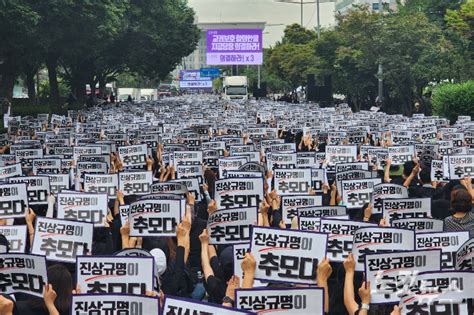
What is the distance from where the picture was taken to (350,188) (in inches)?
566

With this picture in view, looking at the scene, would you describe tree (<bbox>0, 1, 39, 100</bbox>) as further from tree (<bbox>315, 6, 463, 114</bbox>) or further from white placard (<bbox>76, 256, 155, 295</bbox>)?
white placard (<bbox>76, 256, 155, 295</bbox>)

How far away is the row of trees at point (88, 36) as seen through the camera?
39.7 meters

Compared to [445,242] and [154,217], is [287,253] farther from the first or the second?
[154,217]

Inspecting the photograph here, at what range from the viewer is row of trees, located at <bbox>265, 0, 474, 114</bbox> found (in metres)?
46.1

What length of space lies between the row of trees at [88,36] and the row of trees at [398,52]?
33.5 ft

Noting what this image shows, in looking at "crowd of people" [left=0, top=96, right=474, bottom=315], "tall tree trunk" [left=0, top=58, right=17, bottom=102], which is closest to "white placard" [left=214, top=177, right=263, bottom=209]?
"crowd of people" [left=0, top=96, right=474, bottom=315]

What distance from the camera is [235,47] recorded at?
207ft

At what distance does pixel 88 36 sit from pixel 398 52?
14336mm

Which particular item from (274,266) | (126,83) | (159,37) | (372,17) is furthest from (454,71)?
(126,83)

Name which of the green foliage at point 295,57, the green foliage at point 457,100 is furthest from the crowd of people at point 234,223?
the green foliage at point 295,57

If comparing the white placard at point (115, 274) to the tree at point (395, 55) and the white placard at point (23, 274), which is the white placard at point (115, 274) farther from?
the tree at point (395, 55)

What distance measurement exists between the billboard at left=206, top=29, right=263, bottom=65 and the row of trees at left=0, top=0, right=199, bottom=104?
3.27m

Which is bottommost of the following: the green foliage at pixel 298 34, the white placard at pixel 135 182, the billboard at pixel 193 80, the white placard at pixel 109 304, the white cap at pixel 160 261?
the white cap at pixel 160 261

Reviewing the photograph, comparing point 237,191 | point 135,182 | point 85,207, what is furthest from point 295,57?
point 85,207
